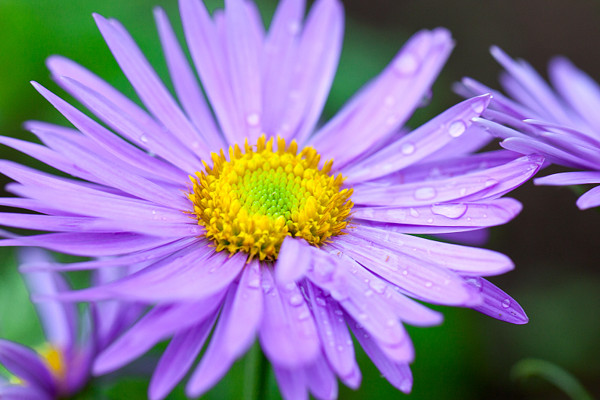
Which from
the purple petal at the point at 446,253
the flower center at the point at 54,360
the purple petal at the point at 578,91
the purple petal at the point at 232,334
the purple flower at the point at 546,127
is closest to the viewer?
the purple petal at the point at 232,334

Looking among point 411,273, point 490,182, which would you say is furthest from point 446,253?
point 490,182

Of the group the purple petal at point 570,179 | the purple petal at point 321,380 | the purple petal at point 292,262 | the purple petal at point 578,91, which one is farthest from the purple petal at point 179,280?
the purple petal at point 578,91

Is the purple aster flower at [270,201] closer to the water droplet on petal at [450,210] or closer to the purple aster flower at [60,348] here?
the water droplet on petal at [450,210]

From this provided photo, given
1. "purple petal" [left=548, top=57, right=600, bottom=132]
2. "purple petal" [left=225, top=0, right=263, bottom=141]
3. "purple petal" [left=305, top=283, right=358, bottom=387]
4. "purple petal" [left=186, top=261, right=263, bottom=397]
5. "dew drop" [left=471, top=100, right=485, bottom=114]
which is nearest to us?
"purple petal" [left=186, top=261, right=263, bottom=397]

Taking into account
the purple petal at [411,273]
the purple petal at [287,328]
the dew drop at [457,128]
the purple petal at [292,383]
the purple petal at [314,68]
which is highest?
the purple petal at [314,68]

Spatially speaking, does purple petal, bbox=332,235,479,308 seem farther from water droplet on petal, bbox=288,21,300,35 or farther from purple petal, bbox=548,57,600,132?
purple petal, bbox=548,57,600,132

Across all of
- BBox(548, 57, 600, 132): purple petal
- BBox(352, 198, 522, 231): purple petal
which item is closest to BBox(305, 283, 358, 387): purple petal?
BBox(352, 198, 522, 231): purple petal

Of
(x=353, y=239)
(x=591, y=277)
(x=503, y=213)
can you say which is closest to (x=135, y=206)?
(x=353, y=239)
